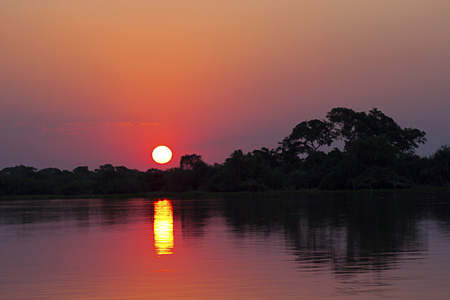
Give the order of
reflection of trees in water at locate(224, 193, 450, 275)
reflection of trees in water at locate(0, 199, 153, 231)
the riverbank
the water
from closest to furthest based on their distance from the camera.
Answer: the water < reflection of trees in water at locate(224, 193, 450, 275) < reflection of trees in water at locate(0, 199, 153, 231) < the riverbank

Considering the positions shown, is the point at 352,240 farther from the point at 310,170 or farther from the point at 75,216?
the point at 310,170

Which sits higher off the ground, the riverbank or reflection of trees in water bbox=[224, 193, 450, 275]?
the riverbank

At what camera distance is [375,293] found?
1214 cm

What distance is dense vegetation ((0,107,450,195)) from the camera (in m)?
94.2

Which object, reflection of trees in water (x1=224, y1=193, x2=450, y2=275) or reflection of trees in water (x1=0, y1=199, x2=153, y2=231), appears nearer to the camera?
reflection of trees in water (x1=224, y1=193, x2=450, y2=275)

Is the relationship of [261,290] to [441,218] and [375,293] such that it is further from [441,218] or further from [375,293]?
[441,218]

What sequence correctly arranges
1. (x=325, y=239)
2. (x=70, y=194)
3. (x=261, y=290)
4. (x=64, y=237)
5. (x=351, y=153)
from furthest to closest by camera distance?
(x=70, y=194) < (x=351, y=153) < (x=64, y=237) < (x=325, y=239) < (x=261, y=290)

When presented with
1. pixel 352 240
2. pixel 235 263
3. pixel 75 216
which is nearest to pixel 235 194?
pixel 75 216

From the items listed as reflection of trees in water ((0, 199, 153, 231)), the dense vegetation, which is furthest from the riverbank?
reflection of trees in water ((0, 199, 153, 231))

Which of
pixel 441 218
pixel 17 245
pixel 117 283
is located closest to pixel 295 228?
pixel 441 218

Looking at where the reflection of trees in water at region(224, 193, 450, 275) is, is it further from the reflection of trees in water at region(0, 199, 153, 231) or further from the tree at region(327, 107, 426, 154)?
the tree at region(327, 107, 426, 154)

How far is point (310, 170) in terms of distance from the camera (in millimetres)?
104062

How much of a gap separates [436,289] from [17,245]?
1803 centimetres

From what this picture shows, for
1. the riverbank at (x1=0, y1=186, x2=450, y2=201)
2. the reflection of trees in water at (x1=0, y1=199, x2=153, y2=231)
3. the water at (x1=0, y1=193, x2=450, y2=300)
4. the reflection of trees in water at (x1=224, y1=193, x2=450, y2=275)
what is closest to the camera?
the water at (x1=0, y1=193, x2=450, y2=300)
